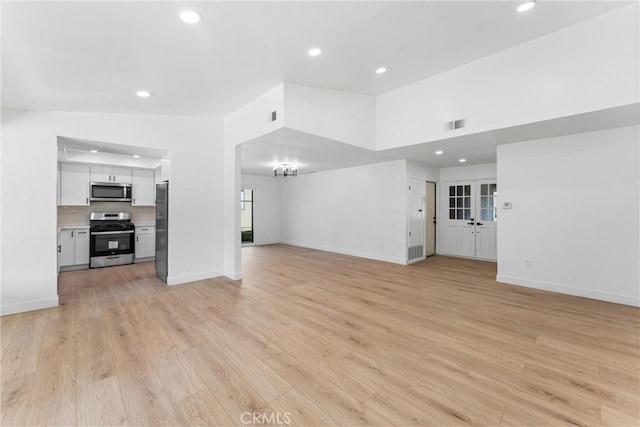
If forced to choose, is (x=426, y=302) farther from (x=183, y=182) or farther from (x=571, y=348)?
(x=183, y=182)

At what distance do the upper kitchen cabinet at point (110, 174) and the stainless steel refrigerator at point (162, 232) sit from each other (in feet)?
5.97

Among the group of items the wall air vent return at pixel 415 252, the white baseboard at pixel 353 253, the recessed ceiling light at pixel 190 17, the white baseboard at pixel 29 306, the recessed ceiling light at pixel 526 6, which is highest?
the recessed ceiling light at pixel 526 6

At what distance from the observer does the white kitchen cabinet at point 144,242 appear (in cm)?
657

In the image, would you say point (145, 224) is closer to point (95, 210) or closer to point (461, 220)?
point (95, 210)

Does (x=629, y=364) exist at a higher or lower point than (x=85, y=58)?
lower

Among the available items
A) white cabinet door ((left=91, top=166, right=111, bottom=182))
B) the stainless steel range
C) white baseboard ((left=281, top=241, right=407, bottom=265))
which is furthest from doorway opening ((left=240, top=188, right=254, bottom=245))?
white cabinet door ((left=91, top=166, right=111, bottom=182))

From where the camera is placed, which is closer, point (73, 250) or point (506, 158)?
point (506, 158)

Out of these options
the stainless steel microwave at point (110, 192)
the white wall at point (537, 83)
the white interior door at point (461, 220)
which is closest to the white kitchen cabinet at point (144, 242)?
the stainless steel microwave at point (110, 192)

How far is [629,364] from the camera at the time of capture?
7.89 ft

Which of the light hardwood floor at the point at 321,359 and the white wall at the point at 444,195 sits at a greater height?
the white wall at the point at 444,195

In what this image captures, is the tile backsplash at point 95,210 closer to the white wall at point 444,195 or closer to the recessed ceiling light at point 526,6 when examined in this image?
the white wall at point 444,195

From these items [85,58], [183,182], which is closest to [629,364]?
[85,58]

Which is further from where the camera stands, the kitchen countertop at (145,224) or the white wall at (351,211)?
the white wall at (351,211)

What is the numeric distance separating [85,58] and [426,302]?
16.2ft
